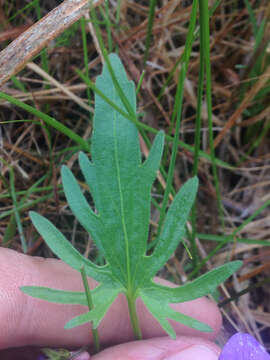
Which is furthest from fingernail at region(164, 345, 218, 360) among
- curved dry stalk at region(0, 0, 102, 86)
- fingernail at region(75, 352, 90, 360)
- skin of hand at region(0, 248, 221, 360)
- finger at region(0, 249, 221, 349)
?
curved dry stalk at region(0, 0, 102, 86)

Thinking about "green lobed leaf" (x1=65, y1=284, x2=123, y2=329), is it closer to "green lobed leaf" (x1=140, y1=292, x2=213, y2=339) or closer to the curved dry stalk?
"green lobed leaf" (x1=140, y1=292, x2=213, y2=339)

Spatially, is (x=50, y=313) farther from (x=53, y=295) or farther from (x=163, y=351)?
(x=163, y=351)

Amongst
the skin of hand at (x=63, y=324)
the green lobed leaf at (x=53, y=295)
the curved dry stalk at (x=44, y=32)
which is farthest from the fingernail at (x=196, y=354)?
the curved dry stalk at (x=44, y=32)

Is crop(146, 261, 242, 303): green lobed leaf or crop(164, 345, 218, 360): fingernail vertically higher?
crop(146, 261, 242, 303): green lobed leaf

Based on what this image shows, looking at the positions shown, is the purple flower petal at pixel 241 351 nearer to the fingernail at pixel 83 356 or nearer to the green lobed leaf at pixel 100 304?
the green lobed leaf at pixel 100 304

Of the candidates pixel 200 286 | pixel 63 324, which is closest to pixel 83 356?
pixel 63 324

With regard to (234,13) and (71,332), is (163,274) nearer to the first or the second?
(71,332)
